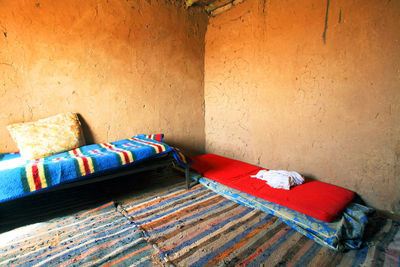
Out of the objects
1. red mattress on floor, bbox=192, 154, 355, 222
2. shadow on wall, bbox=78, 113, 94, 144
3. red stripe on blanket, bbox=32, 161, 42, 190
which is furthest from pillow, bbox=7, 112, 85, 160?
red mattress on floor, bbox=192, 154, 355, 222

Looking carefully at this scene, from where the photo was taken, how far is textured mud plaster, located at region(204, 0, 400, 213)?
1782 millimetres

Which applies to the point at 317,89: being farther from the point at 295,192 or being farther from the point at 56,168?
the point at 56,168

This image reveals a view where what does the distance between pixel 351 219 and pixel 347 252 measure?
0.98ft

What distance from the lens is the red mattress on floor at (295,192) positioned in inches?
65.3

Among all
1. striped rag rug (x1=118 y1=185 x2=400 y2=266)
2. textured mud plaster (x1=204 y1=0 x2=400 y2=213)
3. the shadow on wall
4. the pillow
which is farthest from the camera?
the shadow on wall

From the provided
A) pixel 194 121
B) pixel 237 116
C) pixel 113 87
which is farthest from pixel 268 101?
pixel 113 87

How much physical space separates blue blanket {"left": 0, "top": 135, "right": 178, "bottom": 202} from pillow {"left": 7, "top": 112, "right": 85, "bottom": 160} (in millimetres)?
Answer: 102

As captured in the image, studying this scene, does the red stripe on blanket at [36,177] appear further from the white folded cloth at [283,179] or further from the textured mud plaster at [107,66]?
the white folded cloth at [283,179]

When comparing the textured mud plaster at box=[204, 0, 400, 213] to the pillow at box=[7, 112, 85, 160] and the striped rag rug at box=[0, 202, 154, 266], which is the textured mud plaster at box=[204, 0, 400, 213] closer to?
the striped rag rug at box=[0, 202, 154, 266]

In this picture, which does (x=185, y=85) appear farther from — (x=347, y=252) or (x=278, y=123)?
(x=347, y=252)

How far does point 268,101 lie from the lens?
2.63 m

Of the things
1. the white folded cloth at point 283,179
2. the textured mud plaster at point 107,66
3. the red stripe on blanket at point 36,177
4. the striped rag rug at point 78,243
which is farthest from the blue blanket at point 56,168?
the white folded cloth at point 283,179

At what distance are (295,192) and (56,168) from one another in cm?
214

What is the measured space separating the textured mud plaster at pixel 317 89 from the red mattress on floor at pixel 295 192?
242mm
